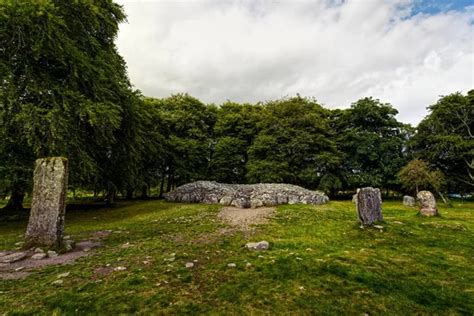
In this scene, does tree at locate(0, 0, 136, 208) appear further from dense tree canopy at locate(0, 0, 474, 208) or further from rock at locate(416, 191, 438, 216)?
rock at locate(416, 191, 438, 216)

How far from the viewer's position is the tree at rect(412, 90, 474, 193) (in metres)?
29.9

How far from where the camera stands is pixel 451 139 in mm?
29062

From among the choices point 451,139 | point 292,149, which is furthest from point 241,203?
point 451,139

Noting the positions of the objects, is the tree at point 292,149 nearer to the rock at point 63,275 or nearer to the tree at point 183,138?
the tree at point 183,138

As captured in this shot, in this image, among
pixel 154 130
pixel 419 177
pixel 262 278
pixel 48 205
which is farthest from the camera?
pixel 154 130

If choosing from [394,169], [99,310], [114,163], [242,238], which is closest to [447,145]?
[394,169]

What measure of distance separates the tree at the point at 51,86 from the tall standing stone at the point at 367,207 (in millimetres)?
13391

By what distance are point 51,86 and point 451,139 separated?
37017 mm

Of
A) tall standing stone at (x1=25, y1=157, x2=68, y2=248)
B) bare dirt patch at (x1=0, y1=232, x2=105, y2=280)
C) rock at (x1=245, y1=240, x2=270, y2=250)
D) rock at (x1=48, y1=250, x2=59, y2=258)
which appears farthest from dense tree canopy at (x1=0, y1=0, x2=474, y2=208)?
rock at (x1=245, y1=240, x2=270, y2=250)

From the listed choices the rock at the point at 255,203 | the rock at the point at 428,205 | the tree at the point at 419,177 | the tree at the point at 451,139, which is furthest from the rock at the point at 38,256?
the tree at the point at 451,139

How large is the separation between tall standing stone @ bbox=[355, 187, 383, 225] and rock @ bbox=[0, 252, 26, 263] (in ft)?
40.1

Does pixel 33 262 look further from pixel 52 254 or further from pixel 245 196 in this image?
pixel 245 196

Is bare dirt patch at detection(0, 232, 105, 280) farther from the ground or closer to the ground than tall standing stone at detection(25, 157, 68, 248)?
closer to the ground

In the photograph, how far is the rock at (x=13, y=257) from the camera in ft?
23.3
